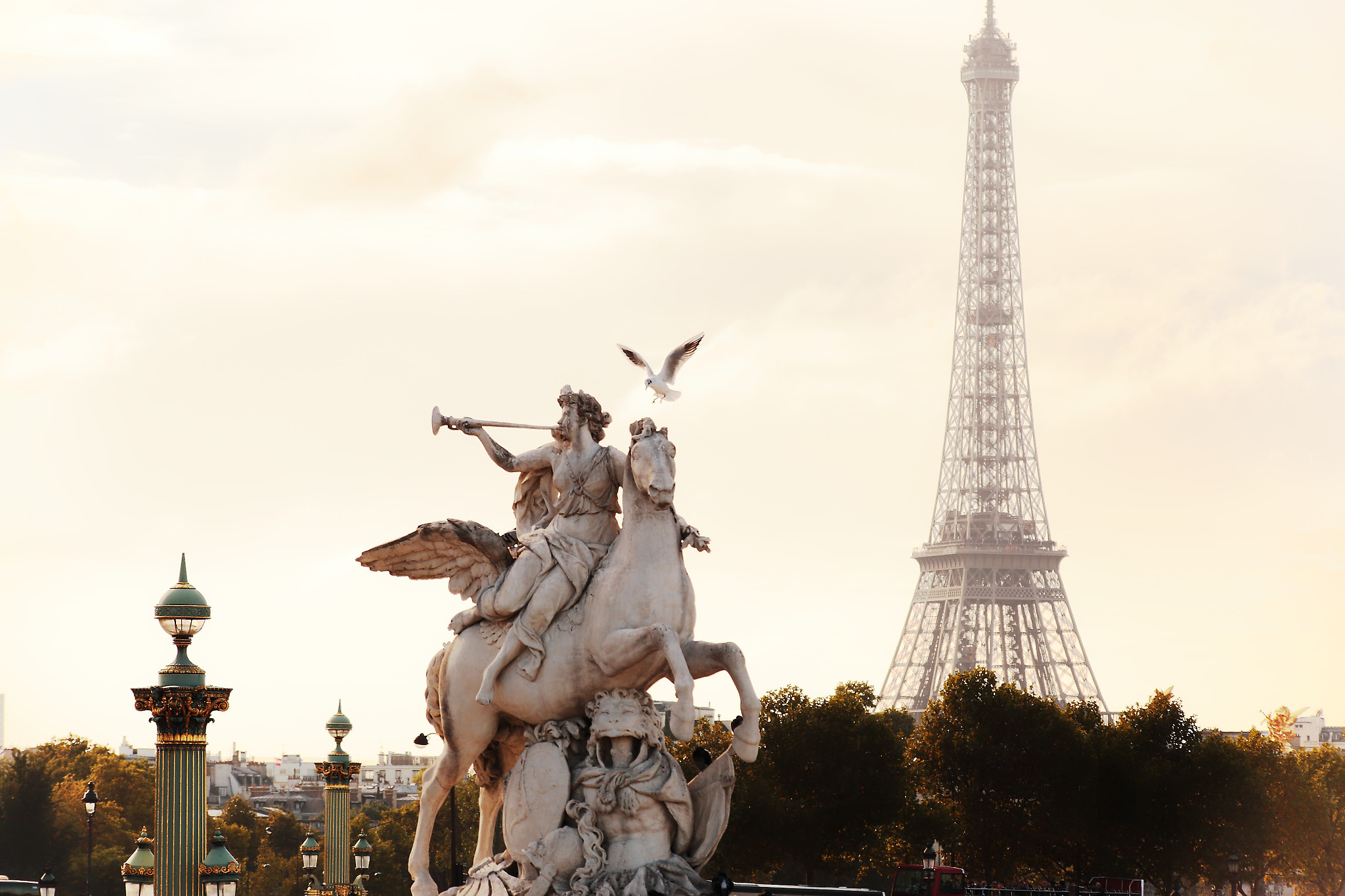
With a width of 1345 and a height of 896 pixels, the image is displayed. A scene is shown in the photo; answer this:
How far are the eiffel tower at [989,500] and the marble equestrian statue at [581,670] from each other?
63.9 meters

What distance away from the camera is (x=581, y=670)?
1199 centimetres

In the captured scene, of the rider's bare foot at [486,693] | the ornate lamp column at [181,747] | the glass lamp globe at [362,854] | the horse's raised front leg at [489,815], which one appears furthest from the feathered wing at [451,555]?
the glass lamp globe at [362,854]

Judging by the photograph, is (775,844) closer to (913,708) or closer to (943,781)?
(943,781)

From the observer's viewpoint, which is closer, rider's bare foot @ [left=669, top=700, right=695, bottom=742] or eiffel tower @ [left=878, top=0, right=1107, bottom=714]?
rider's bare foot @ [left=669, top=700, right=695, bottom=742]

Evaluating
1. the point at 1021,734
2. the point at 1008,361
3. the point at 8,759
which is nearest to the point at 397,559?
the point at 1021,734

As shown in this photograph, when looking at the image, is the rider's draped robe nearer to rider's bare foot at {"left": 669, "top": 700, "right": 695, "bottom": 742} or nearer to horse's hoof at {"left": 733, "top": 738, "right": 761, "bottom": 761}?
rider's bare foot at {"left": 669, "top": 700, "right": 695, "bottom": 742}

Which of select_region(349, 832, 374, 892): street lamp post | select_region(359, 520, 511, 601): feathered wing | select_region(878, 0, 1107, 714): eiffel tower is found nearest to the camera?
select_region(359, 520, 511, 601): feathered wing

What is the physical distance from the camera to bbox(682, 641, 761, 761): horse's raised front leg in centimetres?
1147

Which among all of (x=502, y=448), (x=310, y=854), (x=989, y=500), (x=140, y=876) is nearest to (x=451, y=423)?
(x=502, y=448)

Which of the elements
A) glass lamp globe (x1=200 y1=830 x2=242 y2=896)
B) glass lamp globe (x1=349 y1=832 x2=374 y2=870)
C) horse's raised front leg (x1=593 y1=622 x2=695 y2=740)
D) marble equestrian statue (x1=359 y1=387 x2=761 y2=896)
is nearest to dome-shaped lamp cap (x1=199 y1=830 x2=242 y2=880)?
glass lamp globe (x1=200 y1=830 x2=242 y2=896)

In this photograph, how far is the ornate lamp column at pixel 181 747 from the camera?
71.9 feet

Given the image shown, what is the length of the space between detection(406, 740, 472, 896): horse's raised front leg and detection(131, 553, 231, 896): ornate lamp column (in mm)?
9914

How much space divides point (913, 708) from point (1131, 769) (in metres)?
35.1

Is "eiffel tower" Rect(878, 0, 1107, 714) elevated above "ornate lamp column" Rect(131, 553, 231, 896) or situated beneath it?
elevated above
